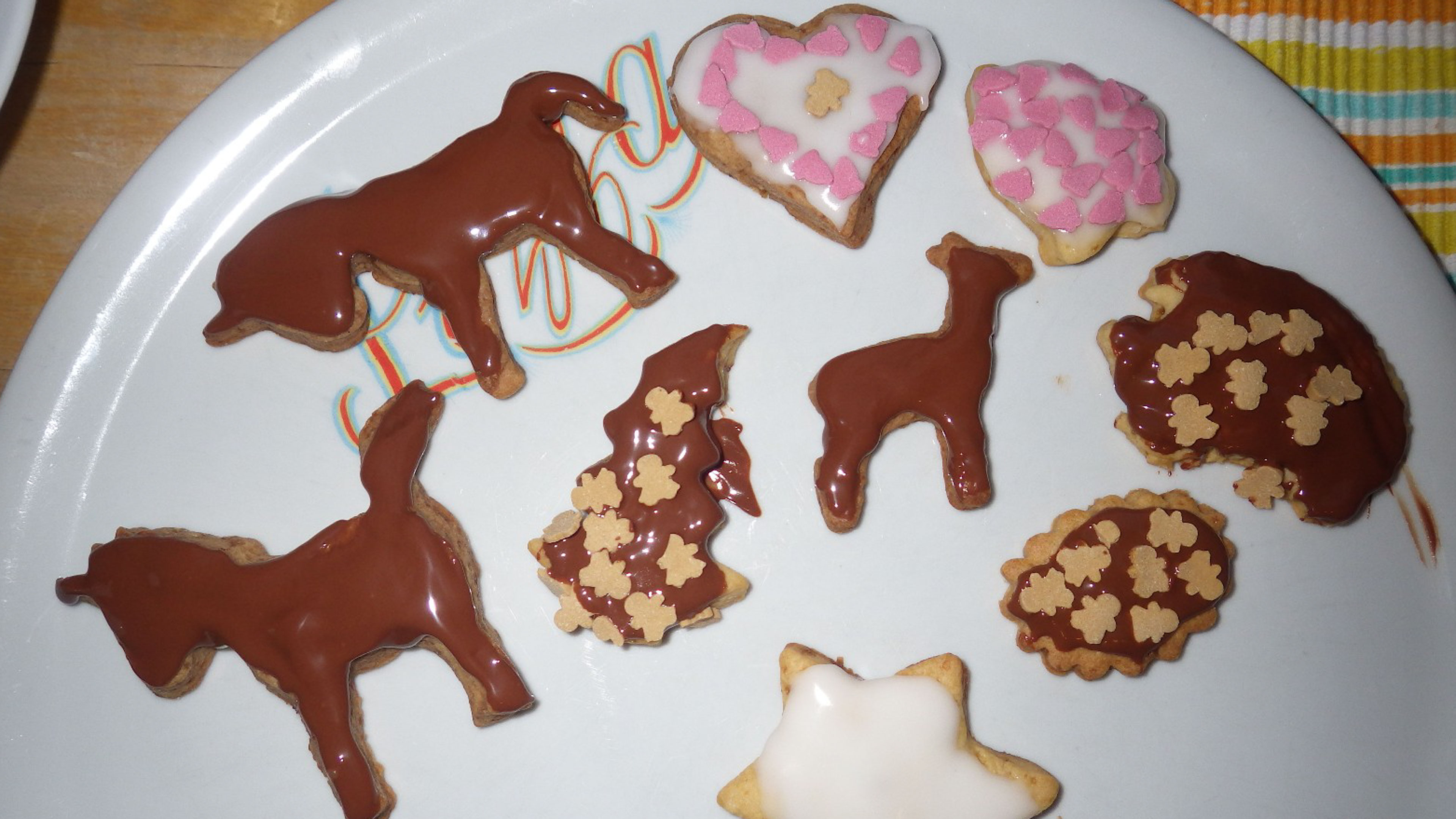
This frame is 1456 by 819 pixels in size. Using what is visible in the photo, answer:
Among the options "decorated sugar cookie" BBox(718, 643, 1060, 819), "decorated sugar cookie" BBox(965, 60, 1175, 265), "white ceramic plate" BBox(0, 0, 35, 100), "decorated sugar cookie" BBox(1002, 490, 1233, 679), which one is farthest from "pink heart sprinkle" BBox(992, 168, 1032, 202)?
"white ceramic plate" BBox(0, 0, 35, 100)

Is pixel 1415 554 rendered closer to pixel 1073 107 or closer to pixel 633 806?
pixel 1073 107

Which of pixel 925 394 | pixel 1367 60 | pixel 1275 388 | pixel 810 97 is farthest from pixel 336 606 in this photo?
pixel 1367 60

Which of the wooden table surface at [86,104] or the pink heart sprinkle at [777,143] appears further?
the wooden table surface at [86,104]

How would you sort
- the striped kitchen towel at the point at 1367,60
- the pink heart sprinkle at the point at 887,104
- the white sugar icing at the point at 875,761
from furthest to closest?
the striped kitchen towel at the point at 1367,60
the pink heart sprinkle at the point at 887,104
the white sugar icing at the point at 875,761

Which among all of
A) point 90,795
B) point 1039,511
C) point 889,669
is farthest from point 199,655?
point 1039,511

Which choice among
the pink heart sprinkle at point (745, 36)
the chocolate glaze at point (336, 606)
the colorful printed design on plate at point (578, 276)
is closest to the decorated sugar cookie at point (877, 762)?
the chocolate glaze at point (336, 606)

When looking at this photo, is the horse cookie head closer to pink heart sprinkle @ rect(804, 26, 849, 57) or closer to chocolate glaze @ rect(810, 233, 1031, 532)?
pink heart sprinkle @ rect(804, 26, 849, 57)

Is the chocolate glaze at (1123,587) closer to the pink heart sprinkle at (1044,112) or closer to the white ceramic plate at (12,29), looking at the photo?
the pink heart sprinkle at (1044,112)
